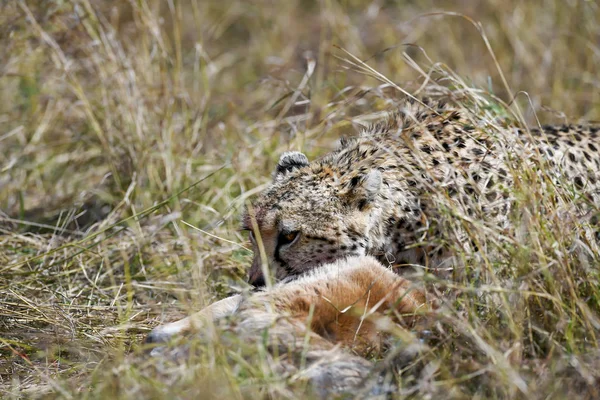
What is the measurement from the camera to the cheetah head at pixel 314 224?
14.3 ft

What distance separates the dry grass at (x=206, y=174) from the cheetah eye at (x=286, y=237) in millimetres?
523

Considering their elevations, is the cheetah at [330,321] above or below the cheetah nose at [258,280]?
above

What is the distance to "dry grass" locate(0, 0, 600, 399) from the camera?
3455 millimetres

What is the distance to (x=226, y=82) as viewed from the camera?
8.96 meters

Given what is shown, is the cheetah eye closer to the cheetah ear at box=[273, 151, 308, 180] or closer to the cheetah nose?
the cheetah nose

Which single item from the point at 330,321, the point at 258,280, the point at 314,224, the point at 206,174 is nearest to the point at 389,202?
the point at 314,224

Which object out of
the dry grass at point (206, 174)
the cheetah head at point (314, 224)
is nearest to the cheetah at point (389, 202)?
the cheetah head at point (314, 224)

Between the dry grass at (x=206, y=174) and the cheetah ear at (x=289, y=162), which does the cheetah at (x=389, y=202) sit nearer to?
the cheetah ear at (x=289, y=162)

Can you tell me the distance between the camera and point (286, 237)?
4.38 metres

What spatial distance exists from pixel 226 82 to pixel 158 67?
7.94 feet

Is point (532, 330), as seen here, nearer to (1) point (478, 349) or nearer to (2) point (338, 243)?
(1) point (478, 349)

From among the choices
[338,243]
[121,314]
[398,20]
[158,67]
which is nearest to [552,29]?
[398,20]

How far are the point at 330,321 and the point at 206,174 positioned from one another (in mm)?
2800

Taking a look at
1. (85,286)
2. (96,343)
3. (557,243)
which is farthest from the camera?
(85,286)
